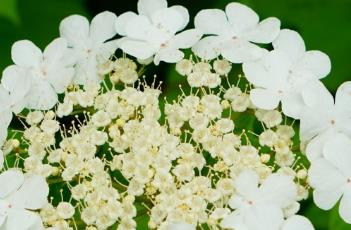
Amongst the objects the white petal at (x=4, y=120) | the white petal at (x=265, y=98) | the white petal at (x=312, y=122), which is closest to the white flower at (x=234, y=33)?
the white petal at (x=265, y=98)

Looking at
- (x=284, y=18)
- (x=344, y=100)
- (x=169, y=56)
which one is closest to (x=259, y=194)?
(x=344, y=100)

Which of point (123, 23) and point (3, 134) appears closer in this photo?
point (3, 134)

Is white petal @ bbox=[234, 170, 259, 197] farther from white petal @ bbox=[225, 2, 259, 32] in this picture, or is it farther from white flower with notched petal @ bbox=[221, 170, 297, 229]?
white petal @ bbox=[225, 2, 259, 32]

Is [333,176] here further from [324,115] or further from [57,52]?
[57,52]

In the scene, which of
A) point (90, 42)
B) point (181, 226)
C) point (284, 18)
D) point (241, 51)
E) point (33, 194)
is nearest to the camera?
point (181, 226)

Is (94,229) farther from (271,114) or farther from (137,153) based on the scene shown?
(271,114)
